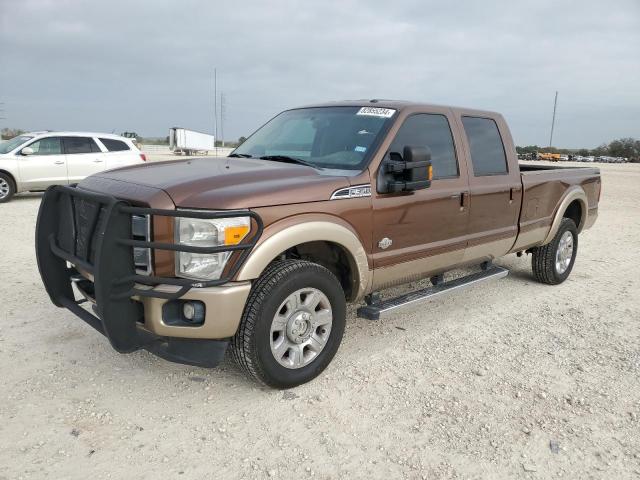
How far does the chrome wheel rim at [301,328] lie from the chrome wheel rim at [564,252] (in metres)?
3.72

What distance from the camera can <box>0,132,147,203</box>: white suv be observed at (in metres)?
11.8

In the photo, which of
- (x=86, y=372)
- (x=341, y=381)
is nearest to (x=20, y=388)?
(x=86, y=372)

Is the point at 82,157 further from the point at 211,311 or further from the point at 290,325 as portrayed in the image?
the point at 211,311

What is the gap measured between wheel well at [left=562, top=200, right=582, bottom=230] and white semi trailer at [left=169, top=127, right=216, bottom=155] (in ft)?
140

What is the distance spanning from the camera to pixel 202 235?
2.88m

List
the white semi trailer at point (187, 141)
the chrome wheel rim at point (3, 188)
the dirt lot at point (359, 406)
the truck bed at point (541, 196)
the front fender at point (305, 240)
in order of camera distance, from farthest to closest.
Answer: the white semi trailer at point (187, 141), the chrome wheel rim at point (3, 188), the truck bed at point (541, 196), the front fender at point (305, 240), the dirt lot at point (359, 406)

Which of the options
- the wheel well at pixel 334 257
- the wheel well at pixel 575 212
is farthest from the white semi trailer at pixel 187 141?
the wheel well at pixel 334 257

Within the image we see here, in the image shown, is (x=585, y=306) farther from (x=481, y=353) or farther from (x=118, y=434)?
(x=118, y=434)

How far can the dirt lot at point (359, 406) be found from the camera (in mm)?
2617

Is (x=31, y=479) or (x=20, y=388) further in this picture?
(x=20, y=388)

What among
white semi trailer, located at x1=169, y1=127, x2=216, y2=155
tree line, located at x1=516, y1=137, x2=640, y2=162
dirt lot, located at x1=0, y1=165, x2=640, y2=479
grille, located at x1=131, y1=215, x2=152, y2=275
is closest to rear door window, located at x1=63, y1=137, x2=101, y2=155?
dirt lot, located at x1=0, y1=165, x2=640, y2=479

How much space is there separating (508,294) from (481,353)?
1.81 meters

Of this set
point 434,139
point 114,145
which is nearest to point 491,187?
point 434,139

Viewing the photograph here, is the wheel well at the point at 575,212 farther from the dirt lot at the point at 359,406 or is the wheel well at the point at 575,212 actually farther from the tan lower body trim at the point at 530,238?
the dirt lot at the point at 359,406
